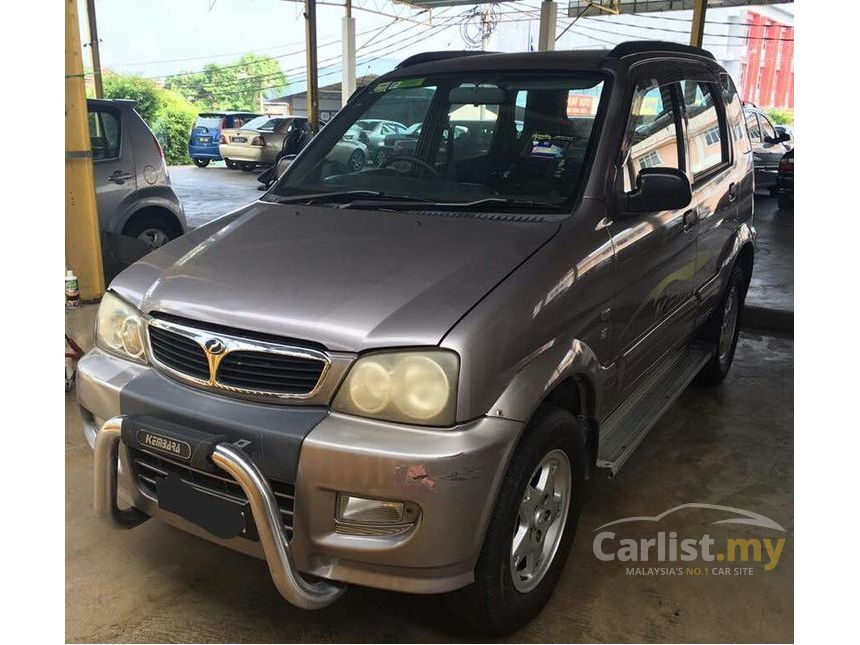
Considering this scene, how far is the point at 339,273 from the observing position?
2.25 metres

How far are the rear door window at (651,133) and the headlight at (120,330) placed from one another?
1807mm

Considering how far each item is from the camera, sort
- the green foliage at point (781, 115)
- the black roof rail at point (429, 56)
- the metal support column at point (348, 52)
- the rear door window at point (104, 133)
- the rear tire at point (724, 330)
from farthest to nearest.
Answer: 1. the green foliage at point (781, 115)
2. the metal support column at point (348, 52)
3. the rear door window at point (104, 133)
4. the rear tire at point (724, 330)
5. the black roof rail at point (429, 56)

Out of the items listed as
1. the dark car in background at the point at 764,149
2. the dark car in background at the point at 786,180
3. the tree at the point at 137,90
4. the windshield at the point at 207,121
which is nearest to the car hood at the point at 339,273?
the dark car in background at the point at 786,180

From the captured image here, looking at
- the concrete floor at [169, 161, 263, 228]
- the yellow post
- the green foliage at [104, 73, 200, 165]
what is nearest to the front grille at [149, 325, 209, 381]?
the yellow post

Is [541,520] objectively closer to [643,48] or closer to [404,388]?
[404,388]

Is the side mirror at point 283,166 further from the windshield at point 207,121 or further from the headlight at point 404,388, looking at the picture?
the windshield at point 207,121

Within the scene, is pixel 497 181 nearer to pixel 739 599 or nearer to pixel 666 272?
pixel 666 272

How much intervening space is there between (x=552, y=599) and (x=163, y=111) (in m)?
22.8

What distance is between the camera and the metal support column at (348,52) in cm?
2002

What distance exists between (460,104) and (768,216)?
944cm

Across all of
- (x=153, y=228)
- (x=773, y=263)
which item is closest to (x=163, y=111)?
(x=153, y=228)

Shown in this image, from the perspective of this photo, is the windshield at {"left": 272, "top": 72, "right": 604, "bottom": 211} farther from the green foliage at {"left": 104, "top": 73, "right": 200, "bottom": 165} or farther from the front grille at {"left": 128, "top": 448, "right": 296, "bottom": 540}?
the green foliage at {"left": 104, "top": 73, "right": 200, "bottom": 165}

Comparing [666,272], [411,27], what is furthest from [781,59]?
[666,272]

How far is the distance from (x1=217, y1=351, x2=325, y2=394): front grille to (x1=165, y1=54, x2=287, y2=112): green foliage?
31.5 meters
